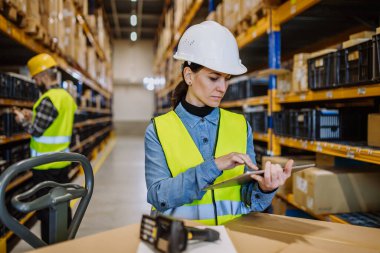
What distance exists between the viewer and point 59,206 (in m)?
1.28

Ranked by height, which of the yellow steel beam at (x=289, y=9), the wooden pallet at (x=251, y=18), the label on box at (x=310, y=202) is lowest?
the label on box at (x=310, y=202)

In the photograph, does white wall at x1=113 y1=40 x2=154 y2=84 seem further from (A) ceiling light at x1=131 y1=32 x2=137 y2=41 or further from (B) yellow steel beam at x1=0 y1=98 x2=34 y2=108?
(B) yellow steel beam at x1=0 y1=98 x2=34 y2=108

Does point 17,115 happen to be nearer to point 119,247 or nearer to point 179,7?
point 119,247

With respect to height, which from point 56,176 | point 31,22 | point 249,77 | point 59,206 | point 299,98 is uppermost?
point 31,22

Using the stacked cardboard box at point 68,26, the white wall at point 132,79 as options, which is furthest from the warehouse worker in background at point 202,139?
the white wall at point 132,79

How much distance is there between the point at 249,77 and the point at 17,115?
9.38 ft

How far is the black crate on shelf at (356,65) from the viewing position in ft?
8.24

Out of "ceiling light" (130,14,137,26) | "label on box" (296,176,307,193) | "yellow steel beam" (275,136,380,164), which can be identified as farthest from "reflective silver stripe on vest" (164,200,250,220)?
"ceiling light" (130,14,137,26)

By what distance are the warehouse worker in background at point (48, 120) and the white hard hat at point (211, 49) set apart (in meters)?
2.33

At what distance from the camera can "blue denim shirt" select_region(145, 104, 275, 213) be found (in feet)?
4.89

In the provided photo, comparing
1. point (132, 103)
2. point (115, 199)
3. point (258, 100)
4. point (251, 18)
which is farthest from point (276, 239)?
point (132, 103)

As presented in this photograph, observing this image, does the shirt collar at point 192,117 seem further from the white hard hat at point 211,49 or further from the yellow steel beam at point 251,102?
the yellow steel beam at point 251,102

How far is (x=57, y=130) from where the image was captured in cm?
395

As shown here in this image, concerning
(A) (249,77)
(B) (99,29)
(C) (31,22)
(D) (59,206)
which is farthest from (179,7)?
(D) (59,206)
